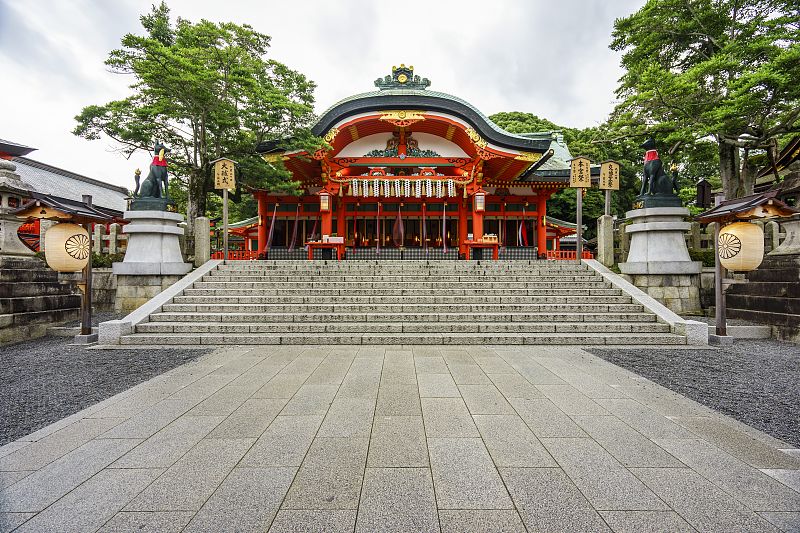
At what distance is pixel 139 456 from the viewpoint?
3.01 metres

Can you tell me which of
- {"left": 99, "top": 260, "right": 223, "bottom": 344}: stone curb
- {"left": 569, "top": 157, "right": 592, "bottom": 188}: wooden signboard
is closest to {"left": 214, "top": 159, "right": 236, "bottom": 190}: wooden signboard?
{"left": 99, "top": 260, "right": 223, "bottom": 344}: stone curb

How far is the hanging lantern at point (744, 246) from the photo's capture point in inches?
288

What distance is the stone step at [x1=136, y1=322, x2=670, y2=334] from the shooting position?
8.06 m

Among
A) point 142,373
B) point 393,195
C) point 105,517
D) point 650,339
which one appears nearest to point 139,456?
point 105,517

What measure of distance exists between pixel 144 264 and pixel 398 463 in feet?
37.9

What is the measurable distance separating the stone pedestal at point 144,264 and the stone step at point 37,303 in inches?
54.0

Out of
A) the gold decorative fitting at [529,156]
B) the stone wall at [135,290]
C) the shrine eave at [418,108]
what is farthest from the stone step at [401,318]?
the shrine eave at [418,108]

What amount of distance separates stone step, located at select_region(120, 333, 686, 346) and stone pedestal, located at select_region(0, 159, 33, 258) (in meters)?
4.19

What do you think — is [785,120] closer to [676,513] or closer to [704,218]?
[704,218]

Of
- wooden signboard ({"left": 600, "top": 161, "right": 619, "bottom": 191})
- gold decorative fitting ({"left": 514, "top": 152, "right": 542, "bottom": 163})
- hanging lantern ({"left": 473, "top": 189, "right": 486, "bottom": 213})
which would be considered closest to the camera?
wooden signboard ({"left": 600, "top": 161, "right": 619, "bottom": 191})

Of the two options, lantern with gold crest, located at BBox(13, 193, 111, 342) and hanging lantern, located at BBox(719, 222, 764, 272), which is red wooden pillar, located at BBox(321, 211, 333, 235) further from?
hanging lantern, located at BBox(719, 222, 764, 272)

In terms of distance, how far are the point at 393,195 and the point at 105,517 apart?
618 inches

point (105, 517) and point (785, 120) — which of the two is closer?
point (105, 517)

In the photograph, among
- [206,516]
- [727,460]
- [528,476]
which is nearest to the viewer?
[206,516]
